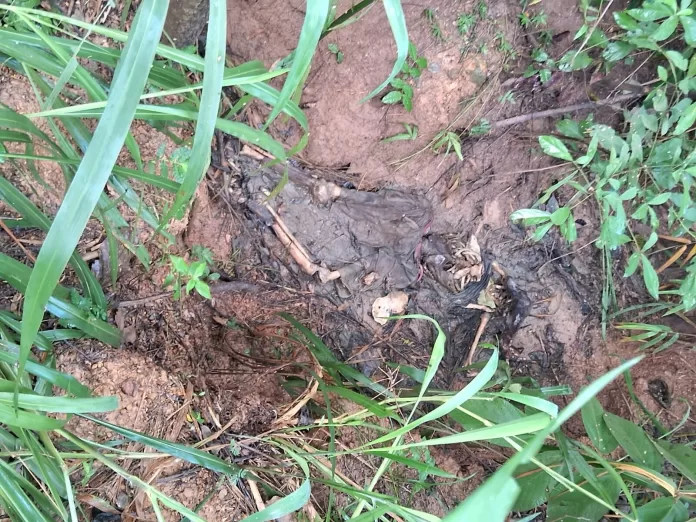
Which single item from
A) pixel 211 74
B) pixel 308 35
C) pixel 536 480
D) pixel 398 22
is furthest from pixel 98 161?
pixel 536 480

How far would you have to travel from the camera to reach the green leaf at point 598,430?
1.11m

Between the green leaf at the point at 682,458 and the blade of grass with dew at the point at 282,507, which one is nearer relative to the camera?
the blade of grass with dew at the point at 282,507

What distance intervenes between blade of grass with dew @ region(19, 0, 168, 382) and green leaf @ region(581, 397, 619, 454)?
113 centimetres

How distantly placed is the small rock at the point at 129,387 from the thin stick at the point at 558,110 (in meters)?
1.29

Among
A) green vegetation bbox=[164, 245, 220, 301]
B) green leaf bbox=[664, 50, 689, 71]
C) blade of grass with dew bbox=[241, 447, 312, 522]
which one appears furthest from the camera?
green leaf bbox=[664, 50, 689, 71]

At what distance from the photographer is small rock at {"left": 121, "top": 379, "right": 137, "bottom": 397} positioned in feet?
3.22

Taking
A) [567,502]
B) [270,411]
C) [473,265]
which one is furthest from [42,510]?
[473,265]

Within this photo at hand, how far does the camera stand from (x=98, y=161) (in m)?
0.55

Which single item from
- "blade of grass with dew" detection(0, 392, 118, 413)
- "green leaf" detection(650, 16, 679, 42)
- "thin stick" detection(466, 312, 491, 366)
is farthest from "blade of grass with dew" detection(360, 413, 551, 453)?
"green leaf" detection(650, 16, 679, 42)

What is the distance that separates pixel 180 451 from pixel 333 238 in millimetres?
798

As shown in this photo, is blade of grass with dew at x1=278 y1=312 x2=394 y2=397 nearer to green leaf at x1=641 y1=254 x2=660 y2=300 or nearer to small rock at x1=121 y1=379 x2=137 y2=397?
small rock at x1=121 y1=379 x2=137 y2=397

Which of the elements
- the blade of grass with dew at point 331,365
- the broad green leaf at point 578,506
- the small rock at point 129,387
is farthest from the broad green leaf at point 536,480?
the small rock at point 129,387

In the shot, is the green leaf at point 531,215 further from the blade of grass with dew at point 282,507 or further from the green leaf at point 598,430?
the blade of grass with dew at point 282,507

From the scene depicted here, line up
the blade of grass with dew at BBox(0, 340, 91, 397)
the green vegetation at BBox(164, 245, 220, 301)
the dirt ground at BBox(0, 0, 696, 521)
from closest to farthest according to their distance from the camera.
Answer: the blade of grass with dew at BBox(0, 340, 91, 397)
the green vegetation at BBox(164, 245, 220, 301)
the dirt ground at BBox(0, 0, 696, 521)
